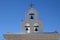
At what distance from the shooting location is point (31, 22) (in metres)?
21.2

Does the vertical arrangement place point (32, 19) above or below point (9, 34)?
above

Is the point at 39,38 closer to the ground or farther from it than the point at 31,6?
closer to the ground

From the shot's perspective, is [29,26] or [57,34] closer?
[57,34]

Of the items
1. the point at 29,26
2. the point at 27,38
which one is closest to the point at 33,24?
the point at 29,26

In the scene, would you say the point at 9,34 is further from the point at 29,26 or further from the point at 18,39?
the point at 29,26

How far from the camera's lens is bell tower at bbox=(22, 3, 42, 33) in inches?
829

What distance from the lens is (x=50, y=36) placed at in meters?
20.1

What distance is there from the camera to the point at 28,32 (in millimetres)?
20734

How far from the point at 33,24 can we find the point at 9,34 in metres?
2.87

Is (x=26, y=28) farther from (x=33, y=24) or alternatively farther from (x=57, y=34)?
(x=57, y=34)

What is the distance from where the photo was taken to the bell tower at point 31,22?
69.1ft

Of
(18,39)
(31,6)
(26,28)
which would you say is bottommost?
(18,39)

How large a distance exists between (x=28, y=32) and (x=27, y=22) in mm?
1120

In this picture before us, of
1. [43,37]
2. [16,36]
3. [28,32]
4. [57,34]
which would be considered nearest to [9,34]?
[16,36]
